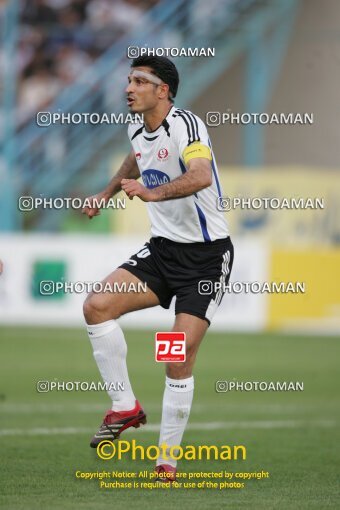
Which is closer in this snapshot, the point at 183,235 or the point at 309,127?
the point at 183,235

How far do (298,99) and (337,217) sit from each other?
259 cm

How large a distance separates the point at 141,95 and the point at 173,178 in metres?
0.53

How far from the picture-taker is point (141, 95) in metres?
6.78

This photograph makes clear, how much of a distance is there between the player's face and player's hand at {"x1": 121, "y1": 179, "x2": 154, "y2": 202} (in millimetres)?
677

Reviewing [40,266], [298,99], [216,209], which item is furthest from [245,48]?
[216,209]

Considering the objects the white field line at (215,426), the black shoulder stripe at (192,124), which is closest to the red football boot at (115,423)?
the black shoulder stripe at (192,124)

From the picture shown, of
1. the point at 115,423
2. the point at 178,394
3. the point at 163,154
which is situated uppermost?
the point at 163,154

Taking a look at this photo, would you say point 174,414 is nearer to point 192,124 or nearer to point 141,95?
point 192,124

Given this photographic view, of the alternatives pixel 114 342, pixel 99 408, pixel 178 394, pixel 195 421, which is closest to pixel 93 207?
pixel 114 342

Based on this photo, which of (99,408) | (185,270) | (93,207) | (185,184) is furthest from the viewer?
(99,408)

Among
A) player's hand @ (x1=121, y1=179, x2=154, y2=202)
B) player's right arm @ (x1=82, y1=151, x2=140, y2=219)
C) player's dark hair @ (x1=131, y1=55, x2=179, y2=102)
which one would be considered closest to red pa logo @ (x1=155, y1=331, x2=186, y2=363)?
player's hand @ (x1=121, y1=179, x2=154, y2=202)

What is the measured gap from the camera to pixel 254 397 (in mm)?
12320

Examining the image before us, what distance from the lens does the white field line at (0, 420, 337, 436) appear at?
8.98m

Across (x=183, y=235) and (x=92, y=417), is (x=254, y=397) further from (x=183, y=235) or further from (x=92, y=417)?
(x=183, y=235)
